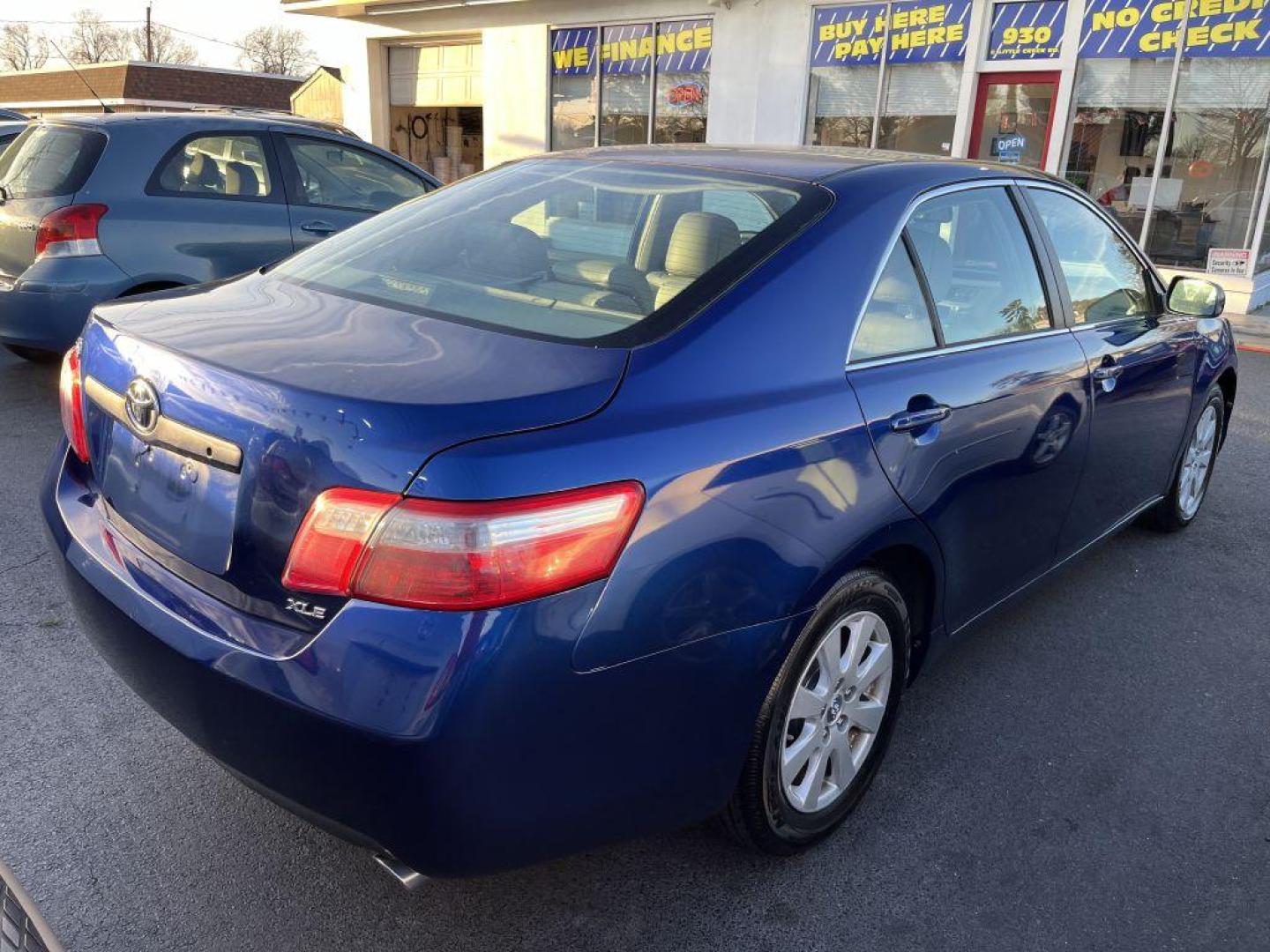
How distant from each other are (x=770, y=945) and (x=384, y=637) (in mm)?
1153

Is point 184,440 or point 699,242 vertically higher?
point 699,242

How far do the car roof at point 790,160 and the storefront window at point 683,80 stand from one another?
434 inches

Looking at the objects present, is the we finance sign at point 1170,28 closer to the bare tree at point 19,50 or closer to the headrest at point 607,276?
the headrest at point 607,276

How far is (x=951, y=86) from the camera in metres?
11.5

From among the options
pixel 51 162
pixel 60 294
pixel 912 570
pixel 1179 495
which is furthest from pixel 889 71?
pixel 912 570

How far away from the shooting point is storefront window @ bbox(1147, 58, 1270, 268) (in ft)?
32.6

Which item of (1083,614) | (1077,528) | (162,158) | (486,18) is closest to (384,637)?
(1077,528)

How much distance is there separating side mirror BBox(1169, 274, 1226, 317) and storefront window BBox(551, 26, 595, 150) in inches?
465

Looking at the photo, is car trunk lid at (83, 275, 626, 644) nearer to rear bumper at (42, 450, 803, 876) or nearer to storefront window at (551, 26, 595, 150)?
rear bumper at (42, 450, 803, 876)

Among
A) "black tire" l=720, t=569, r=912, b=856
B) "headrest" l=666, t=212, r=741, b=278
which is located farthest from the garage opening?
"black tire" l=720, t=569, r=912, b=856

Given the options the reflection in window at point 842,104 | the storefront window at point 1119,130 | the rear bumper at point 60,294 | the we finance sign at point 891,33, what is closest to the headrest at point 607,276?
the rear bumper at point 60,294

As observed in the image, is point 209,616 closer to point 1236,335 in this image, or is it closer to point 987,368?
point 987,368

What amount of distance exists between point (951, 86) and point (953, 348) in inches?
395

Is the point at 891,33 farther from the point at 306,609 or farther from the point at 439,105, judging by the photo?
the point at 306,609
